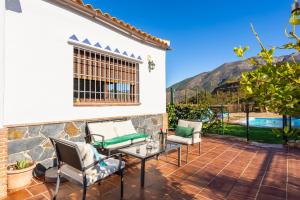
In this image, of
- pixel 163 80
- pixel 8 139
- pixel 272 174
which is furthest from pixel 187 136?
pixel 8 139

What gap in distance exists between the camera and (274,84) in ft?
4.24

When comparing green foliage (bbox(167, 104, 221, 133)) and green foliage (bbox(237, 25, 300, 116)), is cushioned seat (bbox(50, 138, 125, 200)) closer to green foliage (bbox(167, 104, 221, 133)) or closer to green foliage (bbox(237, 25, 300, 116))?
green foliage (bbox(237, 25, 300, 116))

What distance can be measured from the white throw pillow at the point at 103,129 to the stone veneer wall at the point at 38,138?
0.25m

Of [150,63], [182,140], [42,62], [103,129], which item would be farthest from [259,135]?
[42,62]

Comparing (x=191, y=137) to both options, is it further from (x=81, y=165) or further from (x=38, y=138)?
(x=38, y=138)

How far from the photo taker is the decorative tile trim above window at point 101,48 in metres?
4.60

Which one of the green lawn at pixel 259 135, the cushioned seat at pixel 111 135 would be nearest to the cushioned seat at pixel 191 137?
the cushioned seat at pixel 111 135

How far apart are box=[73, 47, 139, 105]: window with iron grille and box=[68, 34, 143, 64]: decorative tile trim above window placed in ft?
0.39

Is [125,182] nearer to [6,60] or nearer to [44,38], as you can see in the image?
[6,60]

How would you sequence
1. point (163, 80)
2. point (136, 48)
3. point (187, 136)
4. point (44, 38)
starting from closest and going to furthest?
point (44, 38), point (187, 136), point (136, 48), point (163, 80)

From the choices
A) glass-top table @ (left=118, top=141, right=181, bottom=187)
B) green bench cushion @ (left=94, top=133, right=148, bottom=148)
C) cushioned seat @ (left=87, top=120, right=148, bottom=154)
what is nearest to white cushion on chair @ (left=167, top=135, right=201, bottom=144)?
glass-top table @ (left=118, top=141, right=181, bottom=187)

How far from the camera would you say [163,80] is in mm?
7629

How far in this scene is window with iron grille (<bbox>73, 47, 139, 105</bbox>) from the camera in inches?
193

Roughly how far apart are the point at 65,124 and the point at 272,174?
484cm
